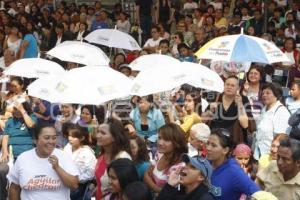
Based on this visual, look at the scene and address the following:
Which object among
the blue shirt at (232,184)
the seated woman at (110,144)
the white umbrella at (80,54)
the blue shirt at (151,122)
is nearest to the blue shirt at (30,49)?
the white umbrella at (80,54)

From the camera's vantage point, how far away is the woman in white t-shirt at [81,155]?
24.6 feet

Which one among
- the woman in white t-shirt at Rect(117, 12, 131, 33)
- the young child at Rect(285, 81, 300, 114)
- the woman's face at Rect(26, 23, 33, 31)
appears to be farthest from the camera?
the woman in white t-shirt at Rect(117, 12, 131, 33)

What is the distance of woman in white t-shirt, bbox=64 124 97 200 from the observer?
7.49 meters

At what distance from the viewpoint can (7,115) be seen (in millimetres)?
9797

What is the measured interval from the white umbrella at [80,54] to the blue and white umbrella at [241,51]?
2303 mm

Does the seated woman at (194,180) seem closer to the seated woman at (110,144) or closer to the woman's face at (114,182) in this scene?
the woman's face at (114,182)

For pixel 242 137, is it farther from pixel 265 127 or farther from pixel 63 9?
pixel 63 9

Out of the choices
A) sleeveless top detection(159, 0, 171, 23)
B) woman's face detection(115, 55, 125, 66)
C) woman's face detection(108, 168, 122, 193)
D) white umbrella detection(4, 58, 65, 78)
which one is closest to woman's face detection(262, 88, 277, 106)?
woman's face detection(108, 168, 122, 193)

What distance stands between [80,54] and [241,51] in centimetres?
320

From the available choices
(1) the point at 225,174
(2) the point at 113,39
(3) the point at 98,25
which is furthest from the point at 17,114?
(3) the point at 98,25

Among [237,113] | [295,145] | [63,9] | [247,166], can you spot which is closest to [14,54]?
[63,9]

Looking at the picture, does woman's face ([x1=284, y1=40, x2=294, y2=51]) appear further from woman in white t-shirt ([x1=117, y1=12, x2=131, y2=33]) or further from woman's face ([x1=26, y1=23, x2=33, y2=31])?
woman's face ([x1=26, y1=23, x2=33, y2=31])

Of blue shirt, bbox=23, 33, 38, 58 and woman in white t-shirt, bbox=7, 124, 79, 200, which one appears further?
blue shirt, bbox=23, 33, 38, 58

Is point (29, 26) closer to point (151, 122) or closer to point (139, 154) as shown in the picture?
point (151, 122)
